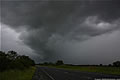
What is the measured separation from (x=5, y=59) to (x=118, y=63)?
10386cm

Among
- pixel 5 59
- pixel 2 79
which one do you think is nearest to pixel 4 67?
pixel 5 59

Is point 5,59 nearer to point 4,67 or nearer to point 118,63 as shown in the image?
point 4,67

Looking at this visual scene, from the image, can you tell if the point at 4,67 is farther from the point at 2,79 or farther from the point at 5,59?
the point at 2,79

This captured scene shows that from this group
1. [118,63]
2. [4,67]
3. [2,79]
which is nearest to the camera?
[2,79]

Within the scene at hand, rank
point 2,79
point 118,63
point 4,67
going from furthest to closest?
point 118,63 < point 4,67 < point 2,79

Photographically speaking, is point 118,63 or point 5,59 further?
point 118,63

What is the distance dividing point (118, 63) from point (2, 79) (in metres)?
111

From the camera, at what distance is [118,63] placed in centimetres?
11794

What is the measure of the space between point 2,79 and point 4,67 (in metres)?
10.0

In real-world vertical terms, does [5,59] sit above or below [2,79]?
above

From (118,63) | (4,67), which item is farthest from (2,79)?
(118,63)

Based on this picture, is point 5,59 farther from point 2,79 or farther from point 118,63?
point 118,63

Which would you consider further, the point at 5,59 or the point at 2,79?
the point at 5,59

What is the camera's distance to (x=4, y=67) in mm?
28344
